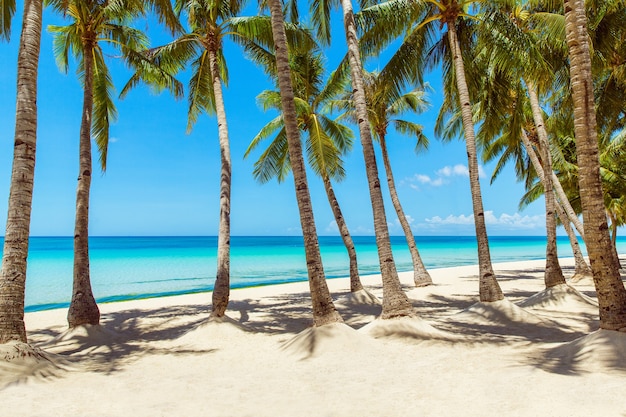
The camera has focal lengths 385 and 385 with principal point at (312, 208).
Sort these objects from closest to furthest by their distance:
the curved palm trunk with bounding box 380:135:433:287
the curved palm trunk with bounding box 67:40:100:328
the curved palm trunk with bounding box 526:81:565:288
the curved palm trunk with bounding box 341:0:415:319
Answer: the curved palm trunk with bounding box 341:0:415:319
the curved palm trunk with bounding box 67:40:100:328
the curved palm trunk with bounding box 526:81:565:288
the curved palm trunk with bounding box 380:135:433:287

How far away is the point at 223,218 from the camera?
955cm

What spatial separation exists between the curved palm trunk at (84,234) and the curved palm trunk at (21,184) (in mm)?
2568

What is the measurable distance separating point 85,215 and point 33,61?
150 inches

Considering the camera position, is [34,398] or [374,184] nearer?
[34,398]

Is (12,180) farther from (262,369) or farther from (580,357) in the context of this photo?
(580,357)

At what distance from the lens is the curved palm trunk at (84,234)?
846 centimetres

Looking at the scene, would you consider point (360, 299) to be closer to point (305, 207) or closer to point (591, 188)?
point (305, 207)

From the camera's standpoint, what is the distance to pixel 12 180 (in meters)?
6.03

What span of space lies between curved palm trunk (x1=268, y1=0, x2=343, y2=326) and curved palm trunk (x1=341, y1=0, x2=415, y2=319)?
119 cm

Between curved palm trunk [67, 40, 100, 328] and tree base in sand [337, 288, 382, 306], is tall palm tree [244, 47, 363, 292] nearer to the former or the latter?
tree base in sand [337, 288, 382, 306]

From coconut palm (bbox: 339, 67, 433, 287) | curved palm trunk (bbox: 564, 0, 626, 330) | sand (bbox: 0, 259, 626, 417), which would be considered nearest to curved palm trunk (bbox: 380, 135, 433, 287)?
coconut palm (bbox: 339, 67, 433, 287)

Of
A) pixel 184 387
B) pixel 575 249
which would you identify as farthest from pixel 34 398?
pixel 575 249

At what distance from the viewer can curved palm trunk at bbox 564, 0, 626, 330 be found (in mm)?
5551

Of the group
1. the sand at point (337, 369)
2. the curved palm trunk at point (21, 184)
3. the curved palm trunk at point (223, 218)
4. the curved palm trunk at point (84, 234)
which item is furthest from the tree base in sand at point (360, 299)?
the curved palm trunk at point (21, 184)
